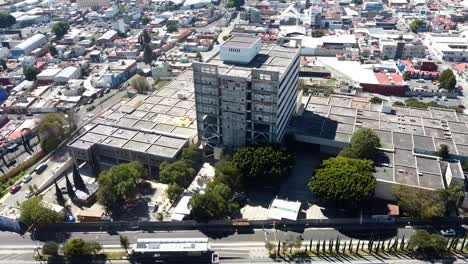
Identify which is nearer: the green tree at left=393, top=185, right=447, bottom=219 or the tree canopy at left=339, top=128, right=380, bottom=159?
the green tree at left=393, top=185, right=447, bottom=219

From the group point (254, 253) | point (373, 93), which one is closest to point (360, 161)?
point (254, 253)

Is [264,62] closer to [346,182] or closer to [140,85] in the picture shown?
[346,182]

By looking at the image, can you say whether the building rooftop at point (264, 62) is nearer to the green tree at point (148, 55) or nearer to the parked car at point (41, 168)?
the parked car at point (41, 168)

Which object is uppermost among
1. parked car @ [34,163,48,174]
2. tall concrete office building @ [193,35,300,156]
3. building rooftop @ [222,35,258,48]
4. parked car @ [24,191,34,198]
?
building rooftop @ [222,35,258,48]

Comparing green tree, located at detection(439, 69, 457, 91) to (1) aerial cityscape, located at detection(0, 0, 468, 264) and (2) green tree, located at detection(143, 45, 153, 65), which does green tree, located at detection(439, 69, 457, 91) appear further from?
(2) green tree, located at detection(143, 45, 153, 65)

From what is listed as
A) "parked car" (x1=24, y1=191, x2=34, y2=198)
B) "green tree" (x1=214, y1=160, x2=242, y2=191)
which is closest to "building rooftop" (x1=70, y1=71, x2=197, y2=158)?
"green tree" (x1=214, y1=160, x2=242, y2=191)

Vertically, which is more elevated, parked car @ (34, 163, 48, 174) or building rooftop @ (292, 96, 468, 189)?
building rooftop @ (292, 96, 468, 189)

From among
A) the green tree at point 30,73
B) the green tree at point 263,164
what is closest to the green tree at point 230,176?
the green tree at point 263,164

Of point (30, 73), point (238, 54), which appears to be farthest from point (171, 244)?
point (30, 73)
